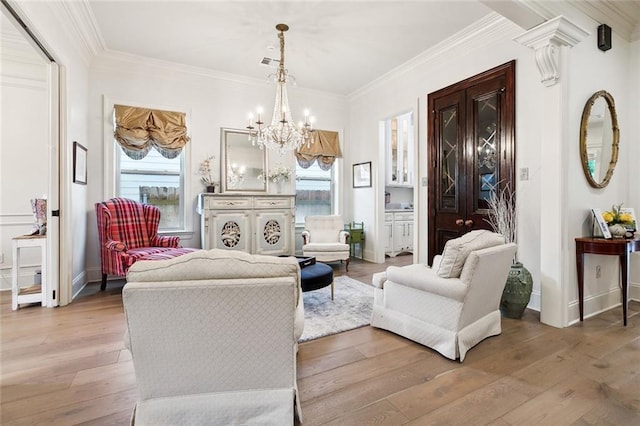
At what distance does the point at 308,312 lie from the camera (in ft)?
10.2

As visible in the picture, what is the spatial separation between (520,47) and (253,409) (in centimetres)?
397

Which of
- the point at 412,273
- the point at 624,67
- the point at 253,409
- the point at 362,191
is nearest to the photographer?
the point at 253,409

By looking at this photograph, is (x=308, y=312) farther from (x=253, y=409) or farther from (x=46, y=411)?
(x=46, y=411)

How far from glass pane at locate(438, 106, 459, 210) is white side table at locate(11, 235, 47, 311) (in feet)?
15.0

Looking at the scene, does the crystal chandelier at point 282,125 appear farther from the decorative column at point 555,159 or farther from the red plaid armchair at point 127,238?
the decorative column at point 555,159

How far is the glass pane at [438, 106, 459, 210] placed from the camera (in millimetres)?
3934

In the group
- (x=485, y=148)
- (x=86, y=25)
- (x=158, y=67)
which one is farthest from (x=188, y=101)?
(x=485, y=148)

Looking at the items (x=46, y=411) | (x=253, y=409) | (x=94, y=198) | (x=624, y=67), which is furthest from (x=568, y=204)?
(x=94, y=198)

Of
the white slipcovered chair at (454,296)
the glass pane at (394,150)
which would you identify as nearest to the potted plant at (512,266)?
the white slipcovered chair at (454,296)

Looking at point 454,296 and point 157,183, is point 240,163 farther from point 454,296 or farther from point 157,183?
point 454,296

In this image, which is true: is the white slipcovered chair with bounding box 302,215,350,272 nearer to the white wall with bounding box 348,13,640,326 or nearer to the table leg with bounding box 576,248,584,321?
the white wall with bounding box 348,13,640,326

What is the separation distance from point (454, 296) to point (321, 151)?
4.08 metres

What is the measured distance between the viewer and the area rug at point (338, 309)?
2734mm

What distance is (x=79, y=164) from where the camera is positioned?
3697mm
